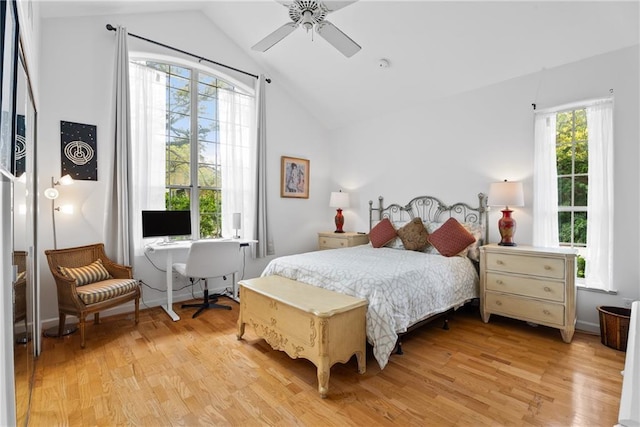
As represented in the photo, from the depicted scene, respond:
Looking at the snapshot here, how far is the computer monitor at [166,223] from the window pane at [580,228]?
4.21 metres

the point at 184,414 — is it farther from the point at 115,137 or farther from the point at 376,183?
the point at 376,183

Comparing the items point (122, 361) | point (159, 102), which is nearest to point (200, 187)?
point (159, 102)

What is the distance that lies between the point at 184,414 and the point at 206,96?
3.77 metres

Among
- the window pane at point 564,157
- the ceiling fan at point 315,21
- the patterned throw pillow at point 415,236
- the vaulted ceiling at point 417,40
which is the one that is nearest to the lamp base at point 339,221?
the patterned throw pillow at point 415,236

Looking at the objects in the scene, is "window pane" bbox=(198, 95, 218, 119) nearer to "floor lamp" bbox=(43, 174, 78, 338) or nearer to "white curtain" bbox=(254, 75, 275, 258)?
"white curtain" bbox=(254, 75, 275, 258)

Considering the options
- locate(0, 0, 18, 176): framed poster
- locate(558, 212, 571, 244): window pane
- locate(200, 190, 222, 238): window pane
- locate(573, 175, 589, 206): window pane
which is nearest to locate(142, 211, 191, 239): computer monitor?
locate(200, 190, 222, 238): window pane

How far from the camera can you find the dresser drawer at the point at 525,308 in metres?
2.85

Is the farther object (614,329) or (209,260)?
(209,260)

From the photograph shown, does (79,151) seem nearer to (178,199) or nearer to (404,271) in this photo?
(178,199)

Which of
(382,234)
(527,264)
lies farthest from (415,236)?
(527,264)

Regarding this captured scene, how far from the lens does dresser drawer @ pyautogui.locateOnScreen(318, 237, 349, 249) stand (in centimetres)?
480

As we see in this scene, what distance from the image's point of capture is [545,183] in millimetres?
3334

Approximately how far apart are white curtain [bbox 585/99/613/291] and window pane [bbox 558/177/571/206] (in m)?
0.19

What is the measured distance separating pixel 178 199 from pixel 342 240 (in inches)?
93.0
